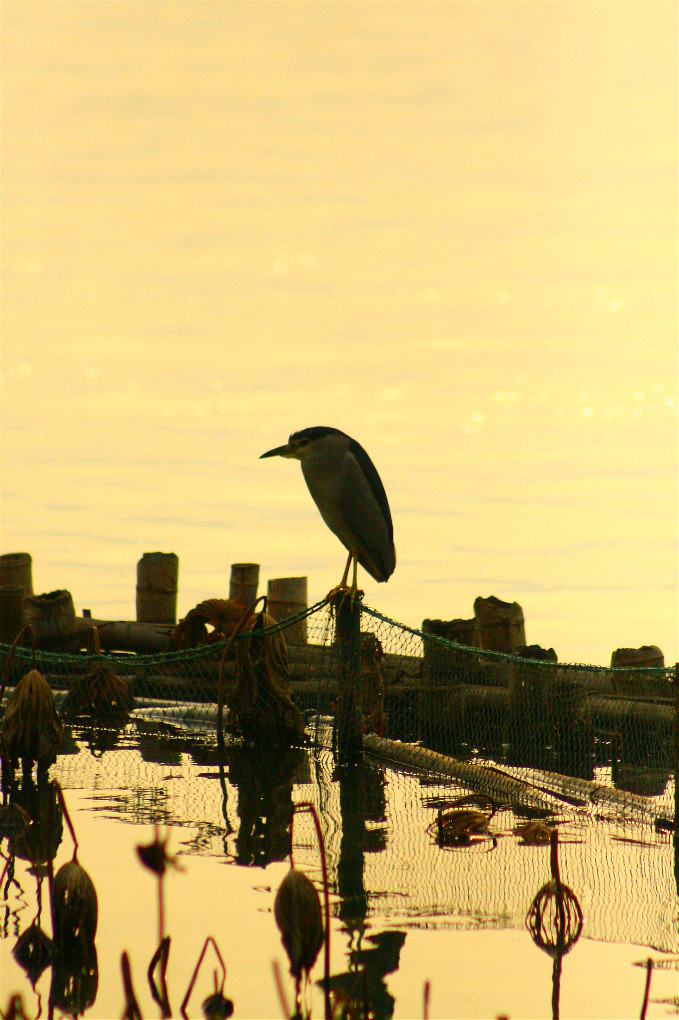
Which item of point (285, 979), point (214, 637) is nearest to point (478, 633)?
point (214, 637)

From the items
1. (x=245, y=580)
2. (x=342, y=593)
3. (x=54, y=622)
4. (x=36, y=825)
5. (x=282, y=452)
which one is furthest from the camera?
(x=245, y=580)

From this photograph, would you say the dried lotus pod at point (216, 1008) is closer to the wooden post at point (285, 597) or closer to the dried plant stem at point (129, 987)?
the dried plant stem at point (129, 987)

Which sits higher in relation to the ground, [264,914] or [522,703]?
[522,703]

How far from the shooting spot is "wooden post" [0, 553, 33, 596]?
13742 mm

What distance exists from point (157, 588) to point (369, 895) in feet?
27.2

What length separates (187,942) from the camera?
4.74 m

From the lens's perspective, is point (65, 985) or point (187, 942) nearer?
point (65, 985)

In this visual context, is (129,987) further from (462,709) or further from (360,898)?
(462,709)

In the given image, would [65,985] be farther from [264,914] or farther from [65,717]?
[65,717]

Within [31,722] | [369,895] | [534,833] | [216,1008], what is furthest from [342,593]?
[216,1008]

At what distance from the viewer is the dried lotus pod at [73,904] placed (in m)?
4.02

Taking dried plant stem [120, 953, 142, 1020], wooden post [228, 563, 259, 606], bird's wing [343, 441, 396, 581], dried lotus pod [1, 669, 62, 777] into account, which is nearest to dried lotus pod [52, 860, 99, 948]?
dried plant stem [120, 953, 142, 1020]

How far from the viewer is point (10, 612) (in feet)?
43.8

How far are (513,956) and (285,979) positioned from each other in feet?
3.13
